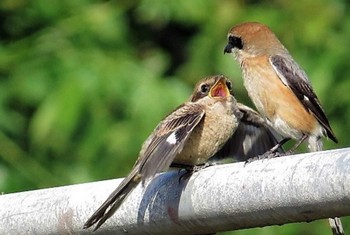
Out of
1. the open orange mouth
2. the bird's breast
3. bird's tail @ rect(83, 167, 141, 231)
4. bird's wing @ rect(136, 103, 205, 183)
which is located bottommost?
the bird's breast

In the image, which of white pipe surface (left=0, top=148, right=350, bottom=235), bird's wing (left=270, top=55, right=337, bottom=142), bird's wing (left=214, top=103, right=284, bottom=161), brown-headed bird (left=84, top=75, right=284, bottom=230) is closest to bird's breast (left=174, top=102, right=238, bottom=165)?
brown-headed bird (left=84, top=75, right=284, bottom=230)

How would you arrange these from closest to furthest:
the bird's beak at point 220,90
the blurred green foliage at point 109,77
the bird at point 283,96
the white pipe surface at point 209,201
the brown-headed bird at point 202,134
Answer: the white pipe surface at point 209,201 → the brown-headed bird at point 202,134 → the bird's beak at point 220,90 → the bird at point 283,96 → the blurred green foliage at point 109,77

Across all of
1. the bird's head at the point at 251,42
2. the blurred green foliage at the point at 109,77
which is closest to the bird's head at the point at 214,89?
the bird's head at the point at 251,42

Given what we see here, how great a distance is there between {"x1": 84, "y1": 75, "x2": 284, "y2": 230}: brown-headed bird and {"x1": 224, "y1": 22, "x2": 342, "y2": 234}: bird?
325 mm

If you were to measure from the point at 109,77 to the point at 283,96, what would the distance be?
1.32 m

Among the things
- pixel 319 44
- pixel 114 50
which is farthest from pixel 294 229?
pixel 114 50

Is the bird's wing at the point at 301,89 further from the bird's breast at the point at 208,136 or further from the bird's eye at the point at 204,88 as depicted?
the bird's breast at the point at 208,136

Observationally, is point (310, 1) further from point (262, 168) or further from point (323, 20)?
point (262, 168)

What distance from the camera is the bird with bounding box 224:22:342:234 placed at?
5.30 meters

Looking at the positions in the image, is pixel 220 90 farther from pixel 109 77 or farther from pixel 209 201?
pixel 109 77

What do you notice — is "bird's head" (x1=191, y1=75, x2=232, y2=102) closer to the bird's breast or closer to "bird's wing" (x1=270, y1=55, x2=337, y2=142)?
the bird's breast

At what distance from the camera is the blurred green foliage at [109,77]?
6.34 m

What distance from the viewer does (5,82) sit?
6.91 metres

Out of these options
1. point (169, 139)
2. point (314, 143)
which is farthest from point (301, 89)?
point (169, 139)
